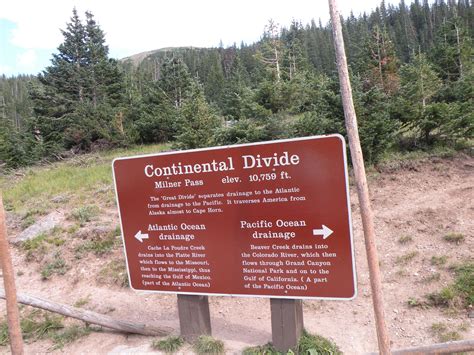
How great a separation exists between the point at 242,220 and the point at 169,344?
6.20ft

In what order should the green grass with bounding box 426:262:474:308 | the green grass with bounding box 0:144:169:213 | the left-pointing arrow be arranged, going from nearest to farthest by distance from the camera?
the left-pointing arrow < the green grass with bounding box 426:262:474:308 < the green grass with bounding box 0:144:169:213

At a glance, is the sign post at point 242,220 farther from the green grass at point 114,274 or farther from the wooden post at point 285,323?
the green grass at point 114,274

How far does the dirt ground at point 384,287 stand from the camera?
4.99 metres

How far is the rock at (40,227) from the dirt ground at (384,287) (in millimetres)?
531

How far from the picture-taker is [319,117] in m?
9.59

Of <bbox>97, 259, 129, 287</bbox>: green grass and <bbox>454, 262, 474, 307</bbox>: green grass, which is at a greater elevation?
<bbox>97, 259, 129, 287</bbox>: green grass

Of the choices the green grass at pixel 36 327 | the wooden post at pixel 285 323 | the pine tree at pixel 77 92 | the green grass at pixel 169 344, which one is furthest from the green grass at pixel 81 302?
the pine tree at pixel 77 92

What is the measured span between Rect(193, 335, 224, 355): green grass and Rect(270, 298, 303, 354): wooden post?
69 centimetres

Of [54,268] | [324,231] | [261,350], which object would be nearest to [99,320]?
[261,350]

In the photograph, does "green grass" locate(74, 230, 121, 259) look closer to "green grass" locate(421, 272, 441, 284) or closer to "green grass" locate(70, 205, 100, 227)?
"green grass" locate(70, 205, 100, 227)

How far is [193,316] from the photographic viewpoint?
4266 mm

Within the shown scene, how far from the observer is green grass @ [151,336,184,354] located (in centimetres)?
424

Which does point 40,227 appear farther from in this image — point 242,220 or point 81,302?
point 242,220

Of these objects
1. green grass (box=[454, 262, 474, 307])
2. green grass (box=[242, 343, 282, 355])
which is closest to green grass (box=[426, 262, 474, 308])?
green grass (box=[454, 262, 474, 307])
